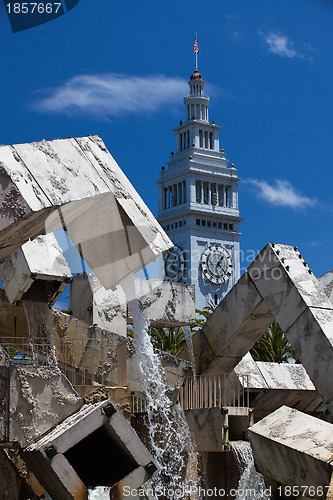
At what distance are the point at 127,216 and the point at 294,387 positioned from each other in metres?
9.03

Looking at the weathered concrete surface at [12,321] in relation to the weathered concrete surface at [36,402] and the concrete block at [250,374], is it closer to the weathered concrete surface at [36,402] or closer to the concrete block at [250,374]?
the concrete block at [250,374]

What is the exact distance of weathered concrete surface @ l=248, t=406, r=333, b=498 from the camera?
9.45m

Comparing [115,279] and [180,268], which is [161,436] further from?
[180,268]

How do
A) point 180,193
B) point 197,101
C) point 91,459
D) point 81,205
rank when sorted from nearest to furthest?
point 81,205 < point 91,459 < point 180,193 < point 197,101

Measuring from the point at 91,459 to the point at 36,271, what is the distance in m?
3.92

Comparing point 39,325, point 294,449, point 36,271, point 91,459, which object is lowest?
point 91,459

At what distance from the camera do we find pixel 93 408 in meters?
9.76

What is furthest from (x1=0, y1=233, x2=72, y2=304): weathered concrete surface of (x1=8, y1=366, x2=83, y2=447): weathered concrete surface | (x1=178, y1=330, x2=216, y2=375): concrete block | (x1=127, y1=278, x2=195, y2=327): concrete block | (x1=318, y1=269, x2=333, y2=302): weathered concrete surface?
(x1=318, y1=269, x2=333, y2=302): weathered concrete surface

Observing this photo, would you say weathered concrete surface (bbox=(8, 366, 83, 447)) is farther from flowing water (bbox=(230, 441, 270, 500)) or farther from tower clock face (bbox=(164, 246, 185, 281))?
tower clock face (bbox=(164, 246, 185, 281))

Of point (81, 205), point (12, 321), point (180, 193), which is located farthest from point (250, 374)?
point (180, 193)

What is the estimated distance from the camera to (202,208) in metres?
98.4

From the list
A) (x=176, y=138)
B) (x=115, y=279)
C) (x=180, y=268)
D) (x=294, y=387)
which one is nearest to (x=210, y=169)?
(x=176, y=138)

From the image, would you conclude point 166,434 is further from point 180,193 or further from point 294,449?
point 180,193

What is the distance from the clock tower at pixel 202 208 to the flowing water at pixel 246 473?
7852cm
